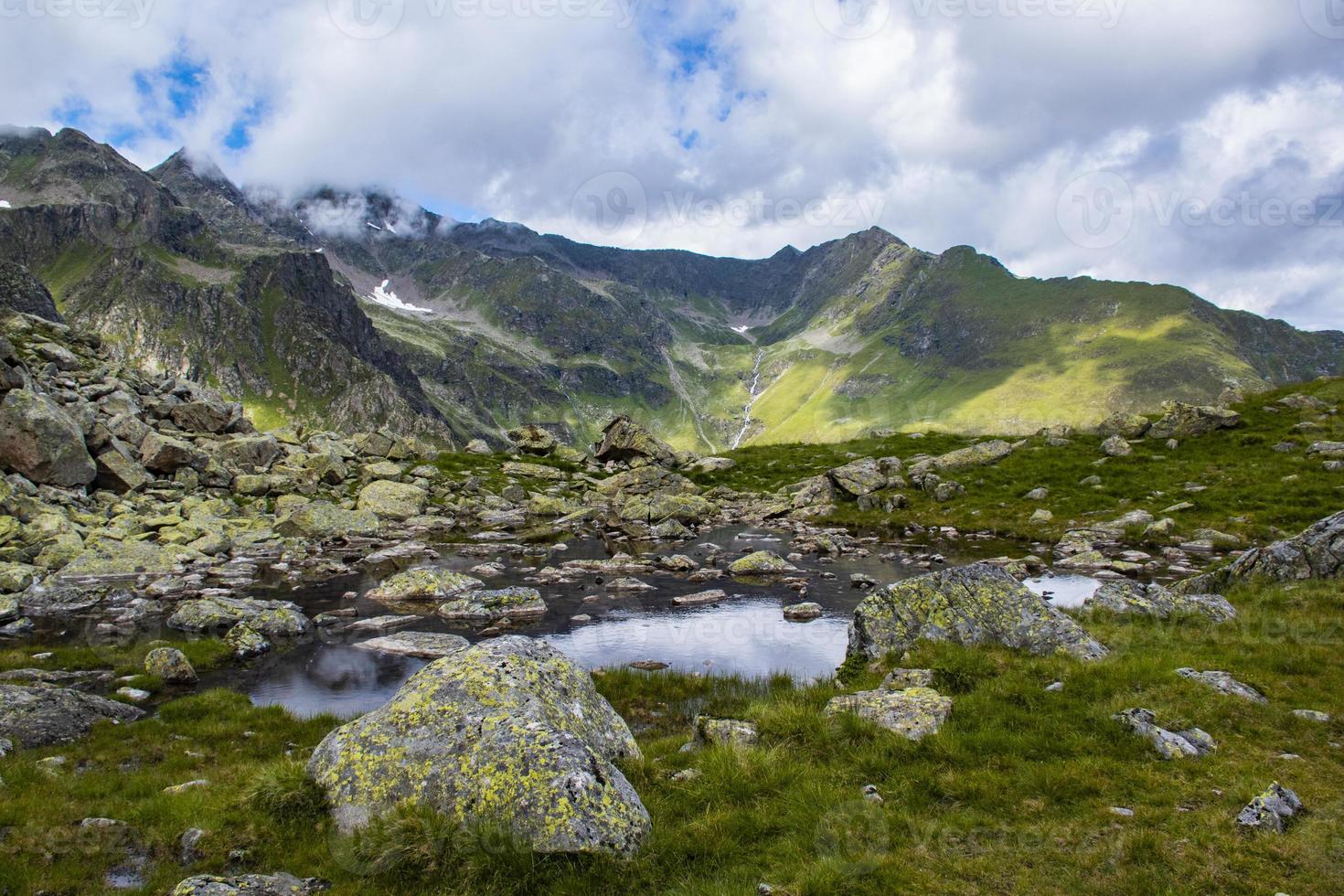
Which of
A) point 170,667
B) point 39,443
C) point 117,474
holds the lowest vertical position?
point 170,667

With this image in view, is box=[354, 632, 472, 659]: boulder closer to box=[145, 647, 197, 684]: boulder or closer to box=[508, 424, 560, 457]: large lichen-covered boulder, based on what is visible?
box=[145, 647, 197, 684]: boulder

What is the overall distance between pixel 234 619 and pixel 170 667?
576 cm

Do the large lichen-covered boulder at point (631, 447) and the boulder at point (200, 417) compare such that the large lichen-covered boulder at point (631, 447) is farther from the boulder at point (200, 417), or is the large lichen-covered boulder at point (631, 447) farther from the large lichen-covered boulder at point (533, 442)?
the boulder at point (200, 417)

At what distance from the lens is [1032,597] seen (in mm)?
17406

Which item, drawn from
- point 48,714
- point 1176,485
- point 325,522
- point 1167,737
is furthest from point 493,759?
point 1176,485

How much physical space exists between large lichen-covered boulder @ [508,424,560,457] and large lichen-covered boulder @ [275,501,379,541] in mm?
36222

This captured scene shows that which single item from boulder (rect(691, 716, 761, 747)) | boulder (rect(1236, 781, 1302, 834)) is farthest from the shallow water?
boulder (rect(1236, 781, 1302, 834))

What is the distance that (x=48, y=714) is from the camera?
46.3 feet

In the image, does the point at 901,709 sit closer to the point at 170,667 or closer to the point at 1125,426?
the point at 170,667

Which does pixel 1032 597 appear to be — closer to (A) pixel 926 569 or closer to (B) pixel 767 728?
(B) pixel 767 728

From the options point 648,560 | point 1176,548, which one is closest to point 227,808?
point 648,560

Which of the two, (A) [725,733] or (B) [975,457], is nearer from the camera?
(A) [725,733]

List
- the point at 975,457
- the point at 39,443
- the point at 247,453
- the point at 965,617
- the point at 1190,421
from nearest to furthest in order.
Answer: the point at 965,617 → the point at 39,443 → the point at 1190,421 → the point at 247,453 → the point at 975,457

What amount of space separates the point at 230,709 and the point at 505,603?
40.0ft
